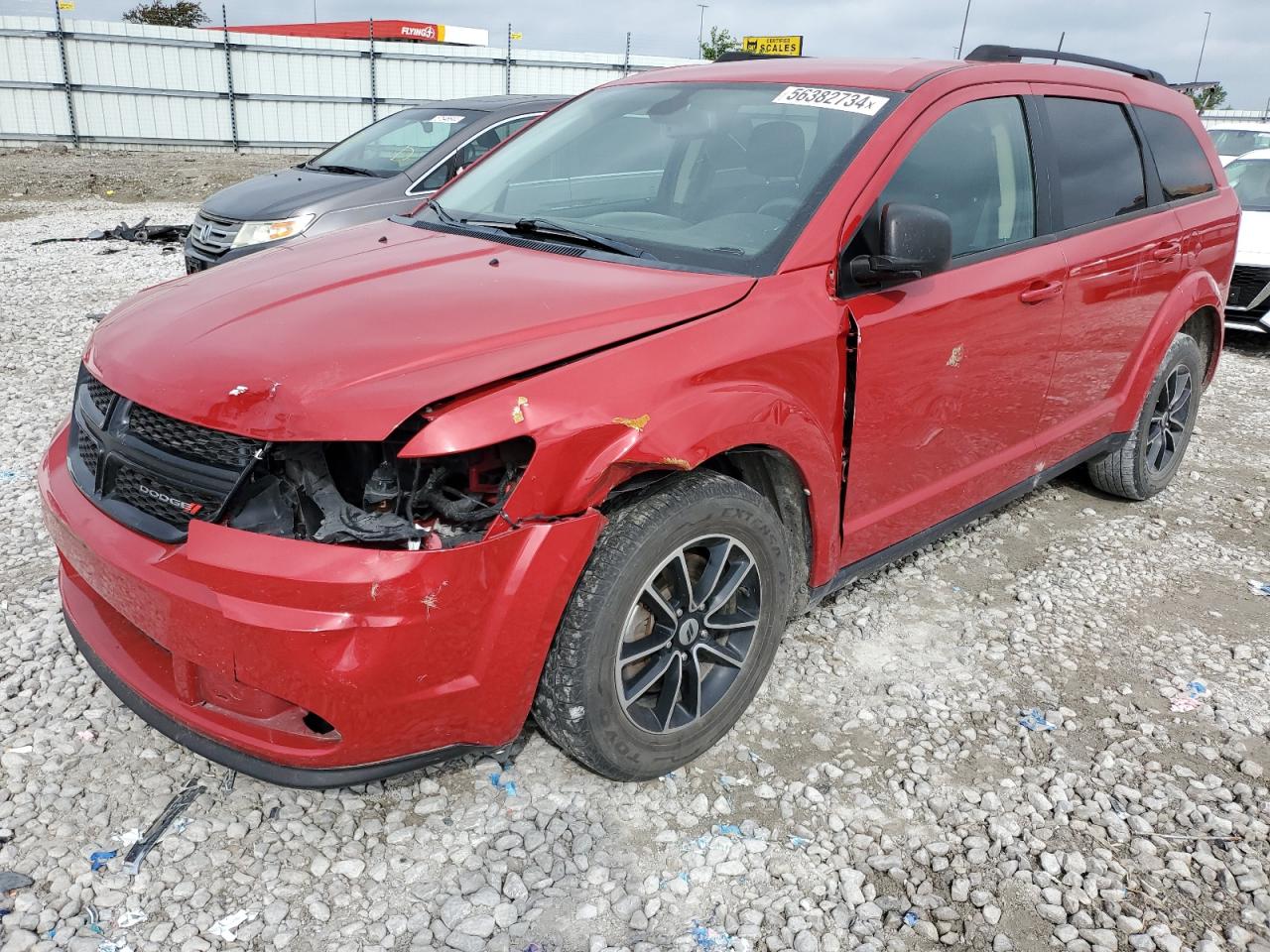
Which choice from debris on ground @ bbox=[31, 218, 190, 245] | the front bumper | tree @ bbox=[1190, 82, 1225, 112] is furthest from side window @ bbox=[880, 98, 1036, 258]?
tree @ bbox=[1190, 82, 1225, 112]

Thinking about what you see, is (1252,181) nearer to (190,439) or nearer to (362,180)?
(362,180)

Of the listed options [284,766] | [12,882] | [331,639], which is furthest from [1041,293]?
[12,882]

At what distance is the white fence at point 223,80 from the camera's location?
63.2 ft

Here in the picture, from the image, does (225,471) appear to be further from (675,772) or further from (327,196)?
(327,196)

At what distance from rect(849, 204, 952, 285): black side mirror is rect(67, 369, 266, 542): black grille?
1686mm

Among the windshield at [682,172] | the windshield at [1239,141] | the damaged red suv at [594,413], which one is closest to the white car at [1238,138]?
the windshield at [1239,141]

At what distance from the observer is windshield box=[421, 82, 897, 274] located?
276cm

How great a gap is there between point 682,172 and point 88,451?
6.22 feet

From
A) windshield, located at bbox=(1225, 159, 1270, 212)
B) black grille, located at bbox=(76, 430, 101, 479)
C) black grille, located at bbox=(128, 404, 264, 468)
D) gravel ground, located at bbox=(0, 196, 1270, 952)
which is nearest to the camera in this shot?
black grille, located at bbox=(128, 404, 264, 468)

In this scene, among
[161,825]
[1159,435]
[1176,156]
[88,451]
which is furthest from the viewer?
[1159,435]

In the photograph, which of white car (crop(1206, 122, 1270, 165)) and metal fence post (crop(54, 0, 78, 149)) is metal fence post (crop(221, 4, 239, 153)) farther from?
white car (crop(1206, 122, 1270, 165))

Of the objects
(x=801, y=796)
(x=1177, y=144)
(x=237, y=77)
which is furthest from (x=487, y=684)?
(x=237, y=77)

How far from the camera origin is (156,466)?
2.17 meters

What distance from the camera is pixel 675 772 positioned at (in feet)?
8.71
